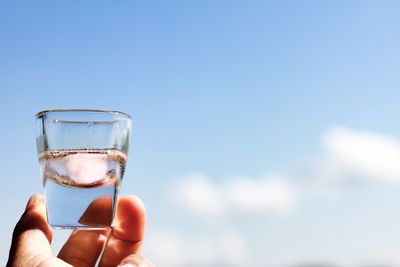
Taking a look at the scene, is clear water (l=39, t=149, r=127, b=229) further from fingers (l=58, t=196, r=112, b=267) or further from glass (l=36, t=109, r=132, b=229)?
fingers (l=58, t=196, r=112, b=267)

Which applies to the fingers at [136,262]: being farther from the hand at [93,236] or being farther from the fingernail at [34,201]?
the fingernail at [34,201]

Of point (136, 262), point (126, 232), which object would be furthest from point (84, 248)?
point (136, 262)

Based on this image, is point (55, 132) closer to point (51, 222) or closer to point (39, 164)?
point (39, 164)

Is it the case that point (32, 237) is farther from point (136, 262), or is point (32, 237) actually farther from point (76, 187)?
point (136, 262)

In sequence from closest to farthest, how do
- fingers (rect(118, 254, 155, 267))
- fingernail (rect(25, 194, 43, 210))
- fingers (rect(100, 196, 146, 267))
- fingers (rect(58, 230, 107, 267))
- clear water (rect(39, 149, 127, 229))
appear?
fingers (rect(118, 254, 155, 267)) < clear water (rect(39, 149, 127, 229)) < fingernail (rect(25, 194, 43, 210)) < fingers (rect(100, 196, 146, 267)) < fingers (rect(58, 230, 107, 267))

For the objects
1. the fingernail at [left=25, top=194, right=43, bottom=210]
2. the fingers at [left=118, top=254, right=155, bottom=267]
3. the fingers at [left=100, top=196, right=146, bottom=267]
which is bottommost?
the fingers at [left=118, top=254, right=155, bottom=267]

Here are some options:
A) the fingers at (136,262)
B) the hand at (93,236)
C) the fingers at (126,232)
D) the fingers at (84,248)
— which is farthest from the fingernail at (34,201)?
the fingers at (136,262)

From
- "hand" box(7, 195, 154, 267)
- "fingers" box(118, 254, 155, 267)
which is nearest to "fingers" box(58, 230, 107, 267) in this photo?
"hand" box(7, 195, 154, 267)
